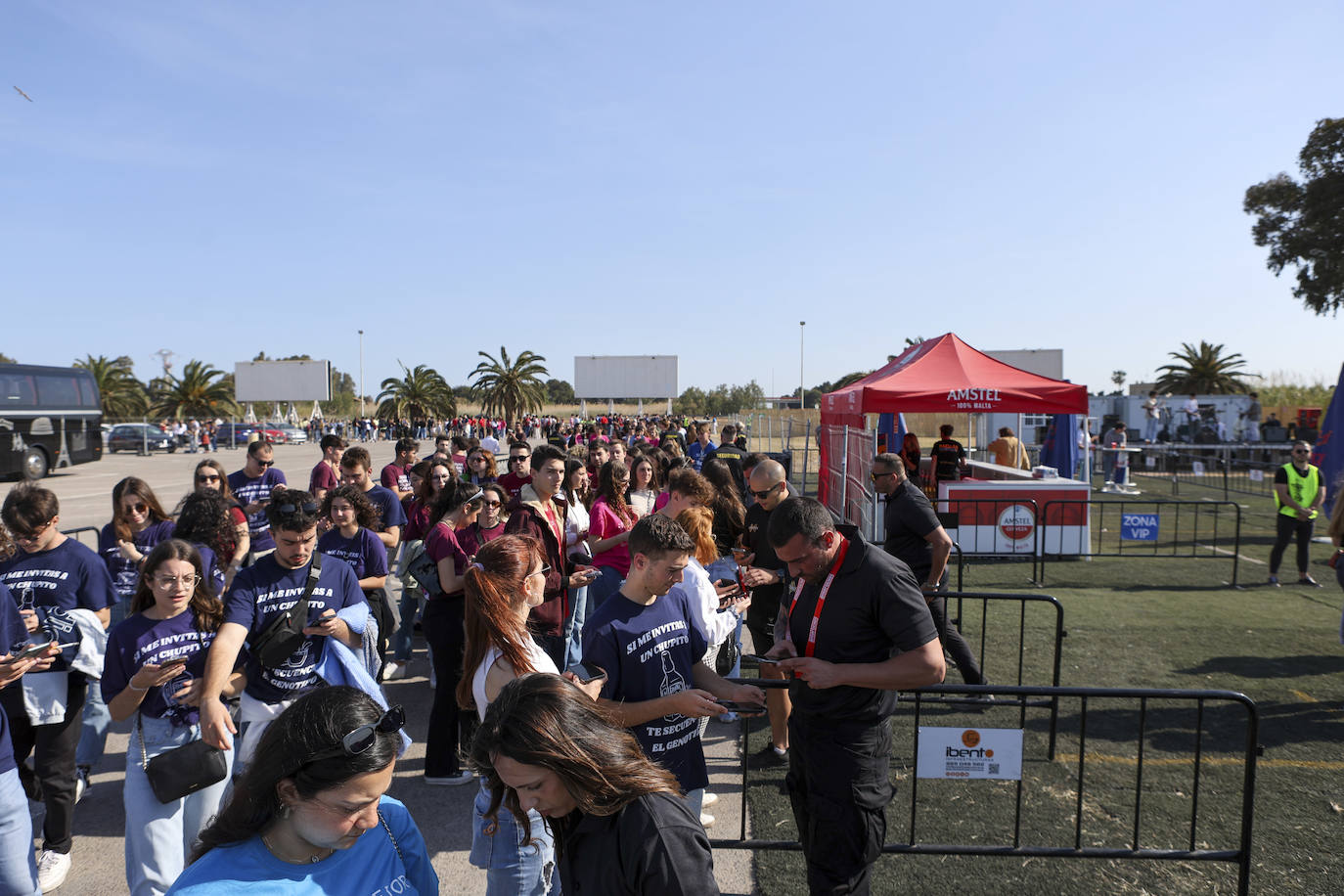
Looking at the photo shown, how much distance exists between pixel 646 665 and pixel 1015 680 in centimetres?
479

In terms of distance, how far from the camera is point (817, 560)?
3162 mm

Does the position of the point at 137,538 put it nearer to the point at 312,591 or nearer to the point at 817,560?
the point at 312,591

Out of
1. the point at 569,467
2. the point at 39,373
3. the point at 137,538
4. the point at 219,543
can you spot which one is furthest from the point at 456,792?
the point at 39,373

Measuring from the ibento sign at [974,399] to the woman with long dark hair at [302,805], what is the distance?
435 inches

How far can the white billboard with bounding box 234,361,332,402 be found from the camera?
67.8 metres

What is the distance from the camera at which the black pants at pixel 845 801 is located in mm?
3020

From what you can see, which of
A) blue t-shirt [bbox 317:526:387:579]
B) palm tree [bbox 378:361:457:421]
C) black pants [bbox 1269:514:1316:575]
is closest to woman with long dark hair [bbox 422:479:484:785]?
blue t-shirt [bbox 317:526:387:579]

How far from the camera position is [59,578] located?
13.8 feet

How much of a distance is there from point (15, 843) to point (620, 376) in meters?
58.0

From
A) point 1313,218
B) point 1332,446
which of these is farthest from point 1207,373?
point 1332,446

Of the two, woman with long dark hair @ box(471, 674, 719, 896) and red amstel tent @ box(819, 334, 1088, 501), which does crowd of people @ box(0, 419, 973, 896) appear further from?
red amstel tent @ box(819, 334, 1088, 501)

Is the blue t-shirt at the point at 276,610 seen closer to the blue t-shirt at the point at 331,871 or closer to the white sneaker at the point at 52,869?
the white sneaker at the point at 52,869

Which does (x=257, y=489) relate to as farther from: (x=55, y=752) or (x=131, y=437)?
(x=131, y=437)

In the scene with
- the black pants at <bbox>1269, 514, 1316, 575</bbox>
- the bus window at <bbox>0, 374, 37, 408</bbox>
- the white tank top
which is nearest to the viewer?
the white tank top
